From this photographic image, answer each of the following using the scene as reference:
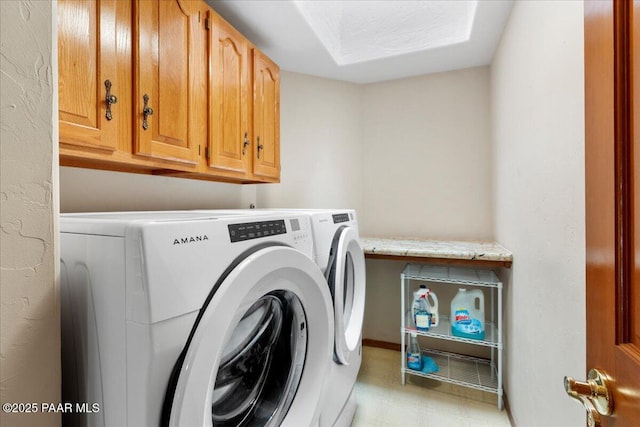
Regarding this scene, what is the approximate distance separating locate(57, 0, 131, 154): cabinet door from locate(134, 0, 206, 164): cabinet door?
0.05 metres

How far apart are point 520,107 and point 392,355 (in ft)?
6.42

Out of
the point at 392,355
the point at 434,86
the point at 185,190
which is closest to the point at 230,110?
the point at 185,190

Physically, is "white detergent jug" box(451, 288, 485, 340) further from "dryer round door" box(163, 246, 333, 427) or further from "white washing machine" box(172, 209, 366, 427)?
"dryer round door" box(163, 246, 333, 427)

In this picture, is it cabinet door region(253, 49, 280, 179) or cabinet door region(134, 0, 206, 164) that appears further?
cabinet door region(253, 49, 280, 179)

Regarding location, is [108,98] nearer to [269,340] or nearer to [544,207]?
[269,340]

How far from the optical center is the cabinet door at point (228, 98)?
54.7 inches

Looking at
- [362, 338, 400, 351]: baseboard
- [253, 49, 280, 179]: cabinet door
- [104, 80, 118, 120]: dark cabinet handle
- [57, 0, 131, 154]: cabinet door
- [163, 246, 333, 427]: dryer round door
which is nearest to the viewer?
[163, 246, 333, 427]: dryer round door

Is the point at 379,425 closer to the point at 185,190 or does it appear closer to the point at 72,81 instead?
the point at 185,190

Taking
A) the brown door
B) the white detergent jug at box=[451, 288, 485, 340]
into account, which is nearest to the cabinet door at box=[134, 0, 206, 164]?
the brown door

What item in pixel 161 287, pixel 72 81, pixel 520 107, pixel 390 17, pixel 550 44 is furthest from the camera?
pixel 390 17

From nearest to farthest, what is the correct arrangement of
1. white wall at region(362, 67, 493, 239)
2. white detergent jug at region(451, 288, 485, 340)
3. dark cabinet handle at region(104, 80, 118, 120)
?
dark cabinet handle at region(104, 80, 118, 120) → white detergent jug at region(451, 288, 485, 340) → white wall at region(362, 67, 493, 239)

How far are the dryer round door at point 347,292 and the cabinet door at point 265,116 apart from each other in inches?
28.8

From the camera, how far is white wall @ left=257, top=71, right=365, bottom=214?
91.5 inches

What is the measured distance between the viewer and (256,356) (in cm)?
92
